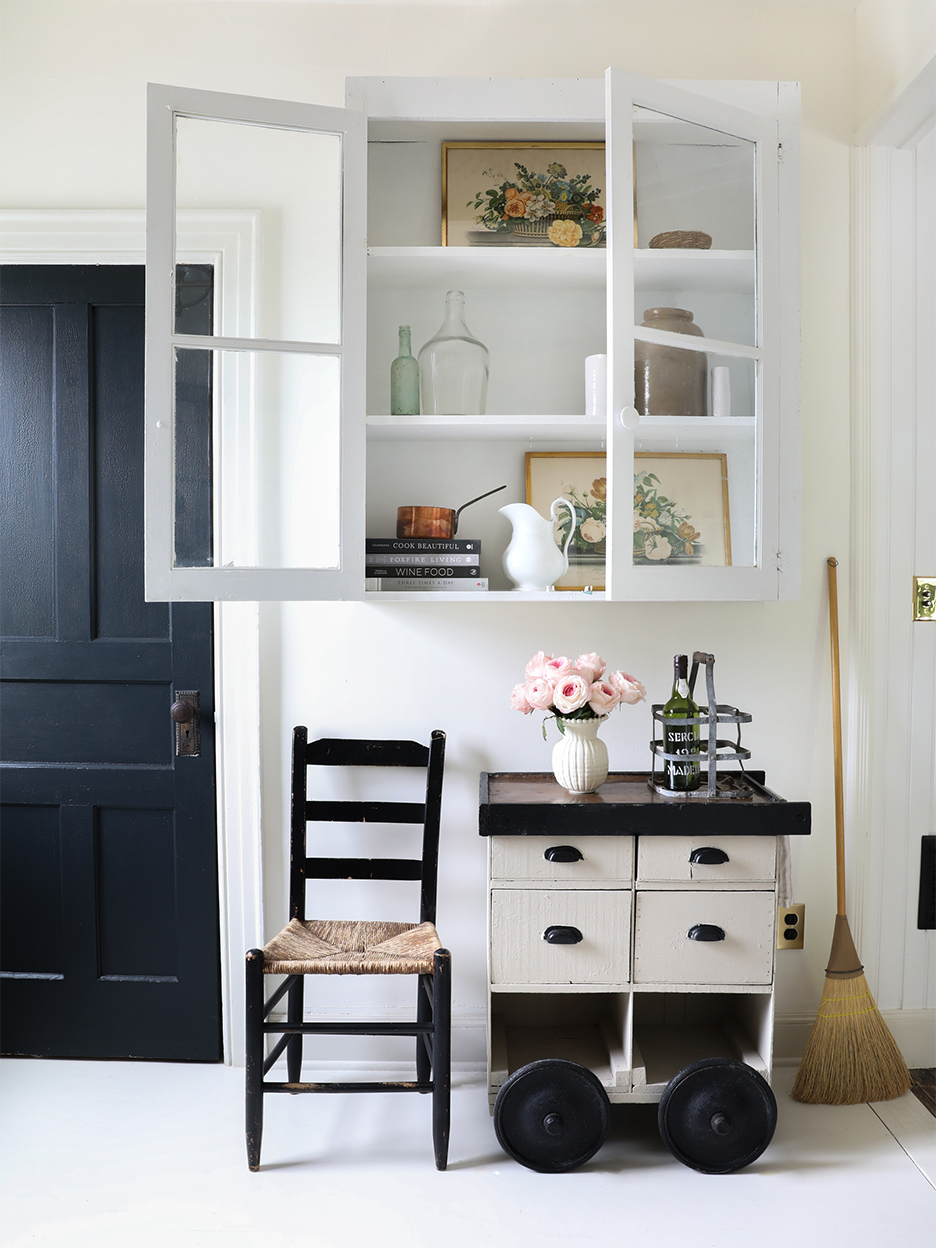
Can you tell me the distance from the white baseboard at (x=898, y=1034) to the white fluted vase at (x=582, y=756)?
0.92 metres

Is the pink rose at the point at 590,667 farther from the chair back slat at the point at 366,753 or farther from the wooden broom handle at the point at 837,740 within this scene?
the wooden broom handle at the point at 837,740

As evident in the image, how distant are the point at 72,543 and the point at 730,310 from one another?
5.71 feet

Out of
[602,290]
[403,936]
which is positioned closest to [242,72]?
[602,290]

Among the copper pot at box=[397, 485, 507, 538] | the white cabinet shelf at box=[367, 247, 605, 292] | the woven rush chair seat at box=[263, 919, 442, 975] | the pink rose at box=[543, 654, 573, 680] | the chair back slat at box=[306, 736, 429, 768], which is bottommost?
the woven rush chair seat at box=[263, 919, 442, 975]

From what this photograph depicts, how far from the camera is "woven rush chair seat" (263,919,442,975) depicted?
5.98ft

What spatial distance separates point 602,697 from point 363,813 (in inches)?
27.1

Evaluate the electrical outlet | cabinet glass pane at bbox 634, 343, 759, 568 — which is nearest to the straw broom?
the electrical outlet

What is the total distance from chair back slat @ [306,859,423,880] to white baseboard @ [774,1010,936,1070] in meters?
1.07

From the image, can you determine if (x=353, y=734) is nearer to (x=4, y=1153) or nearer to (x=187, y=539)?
(x=187, y=539)

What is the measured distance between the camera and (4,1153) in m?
1.93

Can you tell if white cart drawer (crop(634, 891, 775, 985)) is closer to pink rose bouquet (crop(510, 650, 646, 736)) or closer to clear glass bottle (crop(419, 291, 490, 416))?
pink rose bouquet (crop(510, 650, 646, 736))

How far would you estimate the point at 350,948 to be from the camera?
1.96 metres

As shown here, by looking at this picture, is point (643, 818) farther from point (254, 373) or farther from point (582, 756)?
point (254, 373)

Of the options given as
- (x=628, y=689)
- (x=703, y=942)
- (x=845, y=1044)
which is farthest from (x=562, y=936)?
(x=845, y=1044)
